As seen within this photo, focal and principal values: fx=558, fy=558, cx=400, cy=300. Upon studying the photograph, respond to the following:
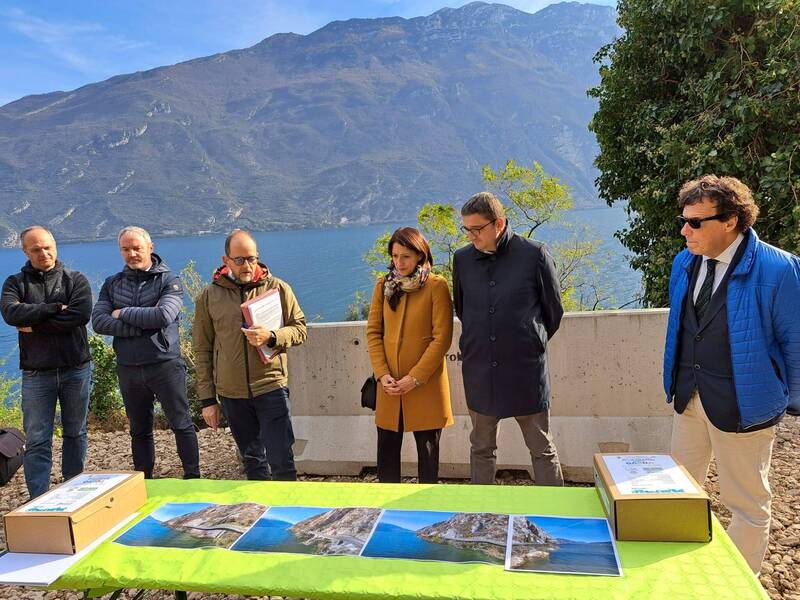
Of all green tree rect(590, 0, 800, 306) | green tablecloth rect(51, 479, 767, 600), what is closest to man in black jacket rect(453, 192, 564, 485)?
green tablecloth rect(51, 479, 767, 600)

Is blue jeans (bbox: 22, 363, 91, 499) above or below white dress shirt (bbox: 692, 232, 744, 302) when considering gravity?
below

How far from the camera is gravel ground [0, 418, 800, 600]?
9.44 feet

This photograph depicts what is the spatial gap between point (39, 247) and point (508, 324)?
3079 mm

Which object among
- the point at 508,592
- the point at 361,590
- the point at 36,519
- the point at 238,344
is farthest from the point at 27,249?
the point at 508,592

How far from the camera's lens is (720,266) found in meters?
2.39

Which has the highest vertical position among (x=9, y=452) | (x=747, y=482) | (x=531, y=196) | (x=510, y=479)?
(x=531, y=196)

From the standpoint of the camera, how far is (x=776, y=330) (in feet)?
7.36

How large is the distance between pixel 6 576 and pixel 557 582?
1749 millimetres

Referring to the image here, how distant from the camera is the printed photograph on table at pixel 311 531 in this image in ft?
6.18

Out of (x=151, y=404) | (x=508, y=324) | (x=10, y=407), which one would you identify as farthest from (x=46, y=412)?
(x=10, y=407)

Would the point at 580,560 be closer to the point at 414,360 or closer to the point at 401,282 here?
the point at 414,360

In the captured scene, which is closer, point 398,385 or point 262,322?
point 398,385

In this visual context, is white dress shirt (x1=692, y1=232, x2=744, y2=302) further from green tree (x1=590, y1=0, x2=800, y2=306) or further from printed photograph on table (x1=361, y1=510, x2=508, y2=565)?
green tree (x1=590, y1=0, x2=800, y2=306)

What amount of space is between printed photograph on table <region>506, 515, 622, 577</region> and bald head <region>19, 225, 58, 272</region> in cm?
342
